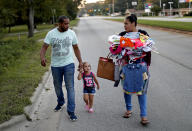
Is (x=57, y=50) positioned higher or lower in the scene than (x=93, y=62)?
higher

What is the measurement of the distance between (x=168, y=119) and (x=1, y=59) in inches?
288

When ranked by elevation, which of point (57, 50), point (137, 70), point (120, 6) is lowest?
point (137, 70)

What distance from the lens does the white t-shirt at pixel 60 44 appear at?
4.50 meters

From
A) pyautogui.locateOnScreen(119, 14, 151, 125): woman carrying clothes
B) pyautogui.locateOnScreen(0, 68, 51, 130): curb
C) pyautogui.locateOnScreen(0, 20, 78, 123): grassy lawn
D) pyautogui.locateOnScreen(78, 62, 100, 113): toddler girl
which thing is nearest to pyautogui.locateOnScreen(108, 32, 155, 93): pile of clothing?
pyautogui.locateOnScreen(119, 14, 151, 125): woman carrying clothes

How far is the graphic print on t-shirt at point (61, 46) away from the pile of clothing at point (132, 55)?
741mm

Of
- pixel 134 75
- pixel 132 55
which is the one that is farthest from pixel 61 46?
pixel 134 75

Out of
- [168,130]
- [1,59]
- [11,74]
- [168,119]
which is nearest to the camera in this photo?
[168,130]

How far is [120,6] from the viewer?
142250 mm

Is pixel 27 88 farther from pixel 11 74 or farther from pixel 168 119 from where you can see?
pixel 168 119

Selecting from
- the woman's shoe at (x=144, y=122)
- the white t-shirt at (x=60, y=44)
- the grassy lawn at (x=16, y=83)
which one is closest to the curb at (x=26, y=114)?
the grassy lawn at (x=16, y=83)

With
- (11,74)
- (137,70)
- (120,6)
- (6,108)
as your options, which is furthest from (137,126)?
(120,6)

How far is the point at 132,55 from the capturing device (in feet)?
13.8

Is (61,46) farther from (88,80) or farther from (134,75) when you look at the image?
(134,75)

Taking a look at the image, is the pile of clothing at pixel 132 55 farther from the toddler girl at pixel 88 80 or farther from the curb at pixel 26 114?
the curb at pixel 26 114
